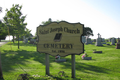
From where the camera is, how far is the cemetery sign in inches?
230

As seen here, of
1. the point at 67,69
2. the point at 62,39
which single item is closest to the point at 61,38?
the point at 62,39

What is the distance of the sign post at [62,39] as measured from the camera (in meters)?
5.85

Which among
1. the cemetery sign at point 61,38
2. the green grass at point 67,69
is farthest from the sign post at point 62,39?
the green grass at point 67,69

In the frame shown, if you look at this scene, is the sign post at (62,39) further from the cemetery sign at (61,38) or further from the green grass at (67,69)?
the green grass at (67,69)

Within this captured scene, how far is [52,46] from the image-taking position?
648 cm

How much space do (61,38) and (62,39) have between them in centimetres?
8

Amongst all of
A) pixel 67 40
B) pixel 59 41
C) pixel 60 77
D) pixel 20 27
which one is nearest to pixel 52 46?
pixel 59 41

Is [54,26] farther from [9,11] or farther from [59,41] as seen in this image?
[9,11]

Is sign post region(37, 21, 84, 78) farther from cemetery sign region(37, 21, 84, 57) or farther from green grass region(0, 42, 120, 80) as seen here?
green grass region(0, 42, 120, 80)

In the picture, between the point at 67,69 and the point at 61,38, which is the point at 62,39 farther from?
the point at 67,69

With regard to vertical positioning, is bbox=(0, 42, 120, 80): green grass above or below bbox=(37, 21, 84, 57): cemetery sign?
below

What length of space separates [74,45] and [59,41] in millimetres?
918

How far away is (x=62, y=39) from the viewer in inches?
243

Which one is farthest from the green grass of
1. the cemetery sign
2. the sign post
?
the cemetery sign
